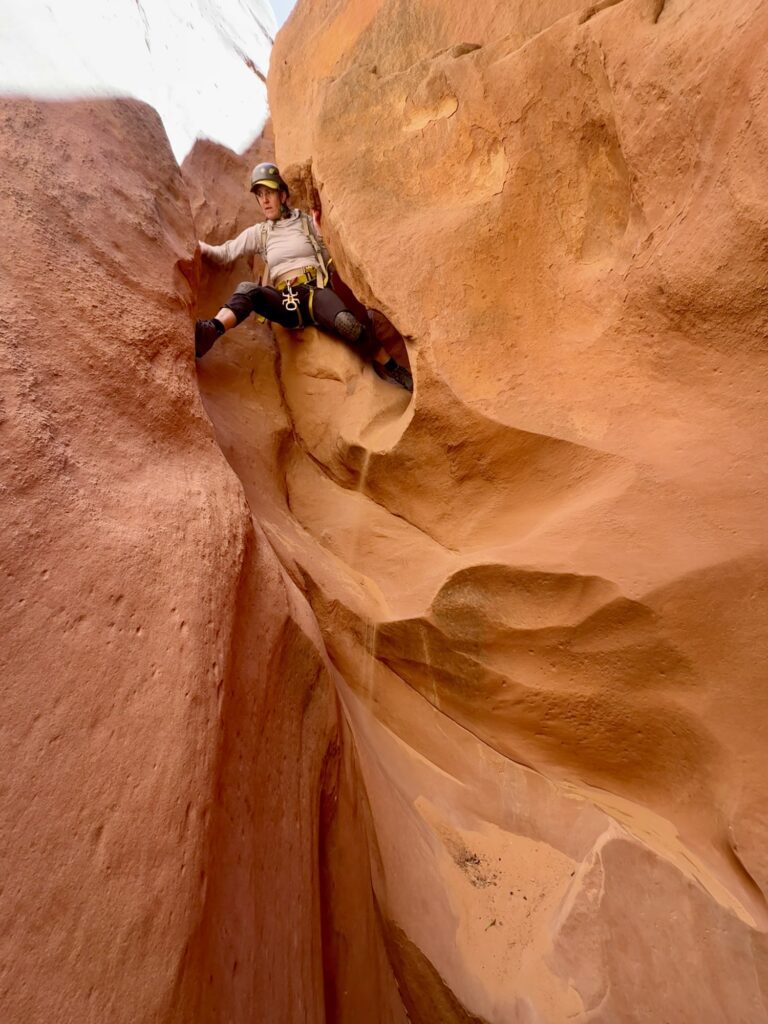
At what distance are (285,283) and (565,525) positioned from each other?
246 centimetres

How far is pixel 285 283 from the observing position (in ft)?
11.9

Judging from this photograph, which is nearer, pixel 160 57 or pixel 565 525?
pixel 565 525

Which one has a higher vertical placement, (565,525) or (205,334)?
(205,334)

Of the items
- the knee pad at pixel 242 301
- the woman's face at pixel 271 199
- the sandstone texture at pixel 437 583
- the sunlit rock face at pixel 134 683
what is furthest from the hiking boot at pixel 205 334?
the woman's face at pixel 271 199

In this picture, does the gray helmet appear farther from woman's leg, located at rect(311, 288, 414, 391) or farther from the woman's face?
woman's leg, located at rect(311, 288, 414, 391)

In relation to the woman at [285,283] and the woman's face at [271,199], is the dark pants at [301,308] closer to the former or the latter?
the woman at [285,283]

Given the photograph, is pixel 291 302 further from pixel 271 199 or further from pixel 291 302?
pixel 271 199

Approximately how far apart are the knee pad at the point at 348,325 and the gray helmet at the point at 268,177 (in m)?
1.12

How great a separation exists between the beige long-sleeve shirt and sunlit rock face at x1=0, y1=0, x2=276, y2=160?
85 centimetres

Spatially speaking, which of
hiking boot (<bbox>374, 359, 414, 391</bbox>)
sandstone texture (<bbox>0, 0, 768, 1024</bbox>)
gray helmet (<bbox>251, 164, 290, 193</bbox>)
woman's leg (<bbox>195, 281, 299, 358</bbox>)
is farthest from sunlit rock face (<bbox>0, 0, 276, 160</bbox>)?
hiking boot (<bbox>374, 359, 414, 391</bbox>)

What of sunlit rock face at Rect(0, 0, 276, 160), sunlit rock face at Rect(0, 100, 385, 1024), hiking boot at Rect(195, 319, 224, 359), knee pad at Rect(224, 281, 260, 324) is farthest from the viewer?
knee pad at Rect(224, 281, 260, 324)

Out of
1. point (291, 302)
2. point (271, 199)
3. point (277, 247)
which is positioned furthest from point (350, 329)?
point (271, 199)

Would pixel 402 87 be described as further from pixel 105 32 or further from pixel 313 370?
pixel 105 32

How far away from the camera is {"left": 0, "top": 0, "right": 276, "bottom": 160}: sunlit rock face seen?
2.37 m
